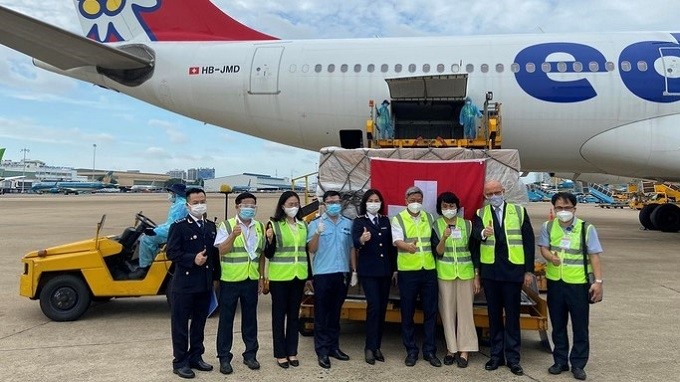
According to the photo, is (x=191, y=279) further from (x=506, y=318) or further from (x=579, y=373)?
(x=579, y=373)

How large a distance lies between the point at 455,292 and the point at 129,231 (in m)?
3.83

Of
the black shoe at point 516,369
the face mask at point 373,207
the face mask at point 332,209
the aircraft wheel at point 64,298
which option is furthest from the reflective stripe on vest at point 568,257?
the aircraft wheel at point 64,298

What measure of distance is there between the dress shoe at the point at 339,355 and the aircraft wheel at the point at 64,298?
2.97m

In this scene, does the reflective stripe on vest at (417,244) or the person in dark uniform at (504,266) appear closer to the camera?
the person in dark uniform at (504,266)

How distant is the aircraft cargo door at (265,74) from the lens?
11.9m

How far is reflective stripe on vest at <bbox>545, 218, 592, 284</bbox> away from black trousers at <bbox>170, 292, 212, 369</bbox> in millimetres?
2827

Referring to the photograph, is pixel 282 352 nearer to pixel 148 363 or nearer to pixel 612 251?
pixel 148 363

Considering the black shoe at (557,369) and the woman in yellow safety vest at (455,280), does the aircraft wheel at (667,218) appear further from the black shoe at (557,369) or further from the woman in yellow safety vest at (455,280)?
the woman in yellow safety vest at (455,280)

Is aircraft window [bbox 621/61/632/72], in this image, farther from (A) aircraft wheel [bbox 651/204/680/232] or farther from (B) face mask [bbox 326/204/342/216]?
(B) face mask [bbox 326/204/342/216]

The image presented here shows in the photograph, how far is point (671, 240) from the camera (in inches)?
523

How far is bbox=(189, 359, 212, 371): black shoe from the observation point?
4031 mm

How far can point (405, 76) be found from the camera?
432 inches

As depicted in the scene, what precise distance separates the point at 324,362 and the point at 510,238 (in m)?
1.84

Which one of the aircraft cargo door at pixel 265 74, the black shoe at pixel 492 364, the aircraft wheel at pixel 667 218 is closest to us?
the black shoe at pixel 492 364
